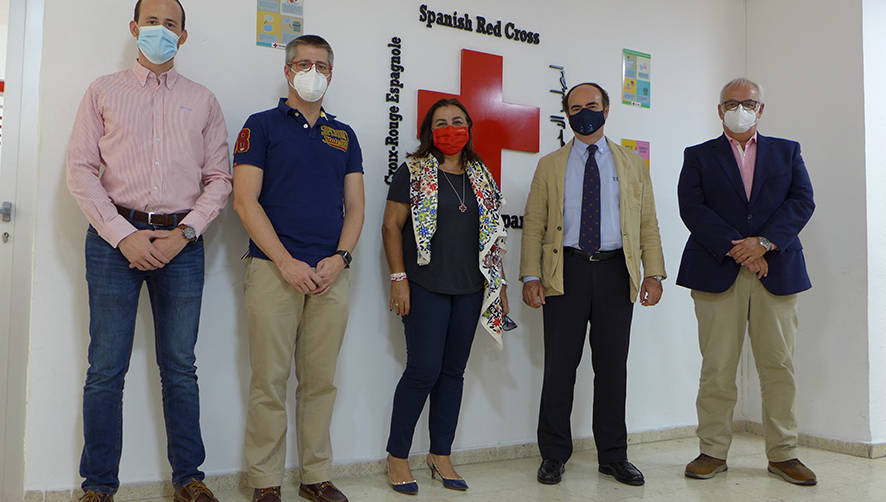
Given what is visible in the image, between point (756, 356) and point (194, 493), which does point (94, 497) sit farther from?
point (756, 356)

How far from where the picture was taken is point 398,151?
284cm

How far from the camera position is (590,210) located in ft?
8.83

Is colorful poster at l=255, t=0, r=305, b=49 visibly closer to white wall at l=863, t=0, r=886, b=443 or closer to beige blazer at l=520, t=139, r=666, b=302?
beige blazer at l=520, t=139, r=666, b=302

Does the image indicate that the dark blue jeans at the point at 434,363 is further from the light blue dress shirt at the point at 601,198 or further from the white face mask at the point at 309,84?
the white face mask at the point at 309,84

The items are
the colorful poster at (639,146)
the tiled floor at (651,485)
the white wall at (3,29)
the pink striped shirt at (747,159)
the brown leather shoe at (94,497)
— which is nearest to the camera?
the brown leather shoe at (94,497)

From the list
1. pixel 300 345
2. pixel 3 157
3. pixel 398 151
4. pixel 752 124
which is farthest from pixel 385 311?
pixel 752 124

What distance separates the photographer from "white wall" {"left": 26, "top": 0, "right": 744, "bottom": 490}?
7.42ft

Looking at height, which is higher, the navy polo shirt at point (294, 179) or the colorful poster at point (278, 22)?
the colorful poster at point (278, 22)

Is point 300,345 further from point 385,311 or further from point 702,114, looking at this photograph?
point 702,114

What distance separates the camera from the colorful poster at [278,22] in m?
2.58

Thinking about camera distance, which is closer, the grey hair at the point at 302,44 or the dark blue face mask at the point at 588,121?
the grey hair at the point at 302,44

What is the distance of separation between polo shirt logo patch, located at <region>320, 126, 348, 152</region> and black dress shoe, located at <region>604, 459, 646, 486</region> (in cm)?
169

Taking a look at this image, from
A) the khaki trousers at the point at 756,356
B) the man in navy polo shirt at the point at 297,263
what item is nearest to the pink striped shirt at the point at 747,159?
the khaki trousers at the point at 756,356

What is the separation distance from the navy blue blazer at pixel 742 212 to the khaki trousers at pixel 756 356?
0.08 metres
